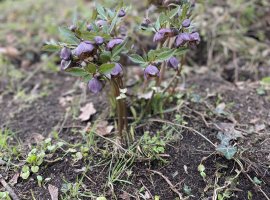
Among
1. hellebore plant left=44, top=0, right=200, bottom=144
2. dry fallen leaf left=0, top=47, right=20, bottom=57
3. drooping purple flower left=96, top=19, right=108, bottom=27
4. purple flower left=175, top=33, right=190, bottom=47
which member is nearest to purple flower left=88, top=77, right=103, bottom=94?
hellebore plant left=44, top=0, right=200, bottom=144

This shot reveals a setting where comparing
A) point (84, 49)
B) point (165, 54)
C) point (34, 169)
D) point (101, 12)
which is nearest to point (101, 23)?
point (101, 12)

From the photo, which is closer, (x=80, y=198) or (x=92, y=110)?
(x=80, y=198)

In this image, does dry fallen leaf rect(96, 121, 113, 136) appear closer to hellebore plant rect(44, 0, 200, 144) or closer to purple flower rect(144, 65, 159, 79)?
hellebore plant rect(44, 0, 200, 144)

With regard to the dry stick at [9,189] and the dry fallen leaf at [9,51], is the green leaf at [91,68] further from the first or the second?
the dry fallen leaf at [9,51]

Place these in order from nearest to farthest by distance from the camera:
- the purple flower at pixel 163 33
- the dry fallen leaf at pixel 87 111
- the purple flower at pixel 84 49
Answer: the purple flower at pixel 84 49 < the purple flower at pixel 163 33 < the dry fallen leaf at pixel 87 111

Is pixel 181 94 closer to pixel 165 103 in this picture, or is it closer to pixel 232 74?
pixel 165 103

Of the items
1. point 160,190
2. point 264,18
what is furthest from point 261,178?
point 264,18

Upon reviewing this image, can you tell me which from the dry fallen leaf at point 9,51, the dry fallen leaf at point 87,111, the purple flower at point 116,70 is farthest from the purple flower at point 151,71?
the dry fallen leaf at point 9,51
